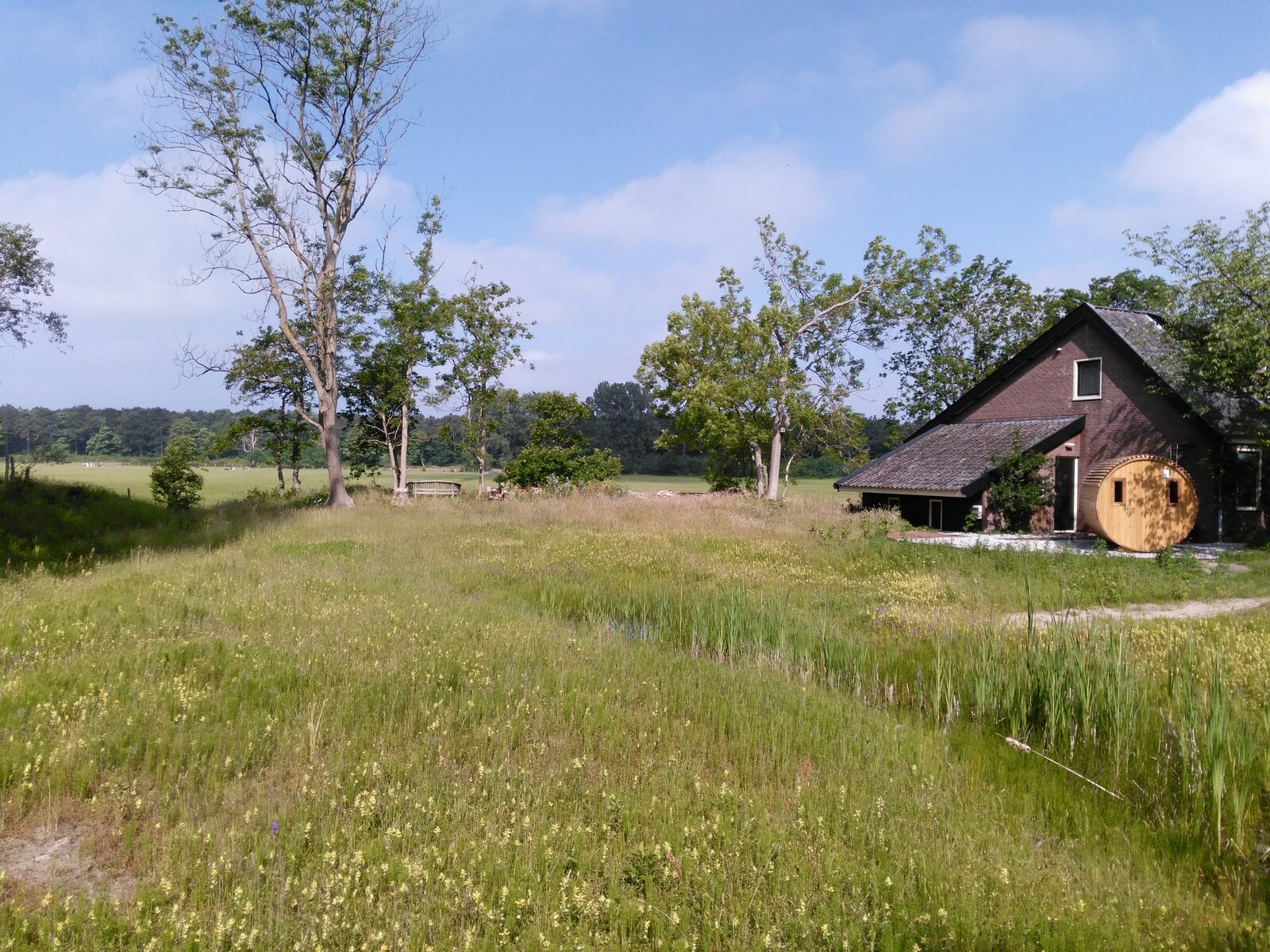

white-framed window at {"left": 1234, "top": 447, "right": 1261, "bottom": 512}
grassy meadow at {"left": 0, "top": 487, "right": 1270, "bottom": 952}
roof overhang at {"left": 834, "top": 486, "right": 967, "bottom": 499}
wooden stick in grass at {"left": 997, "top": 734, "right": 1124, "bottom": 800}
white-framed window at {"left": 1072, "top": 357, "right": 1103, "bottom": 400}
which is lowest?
wooden stick in grass at {"left": 997, "top": 734, "right": 1124, "bottom": 800}

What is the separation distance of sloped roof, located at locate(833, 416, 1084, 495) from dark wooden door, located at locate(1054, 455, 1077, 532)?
0.94 metres

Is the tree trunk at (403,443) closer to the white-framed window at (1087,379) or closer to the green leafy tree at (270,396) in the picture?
the green leafy tree at (270,396)

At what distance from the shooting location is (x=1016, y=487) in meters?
23.1

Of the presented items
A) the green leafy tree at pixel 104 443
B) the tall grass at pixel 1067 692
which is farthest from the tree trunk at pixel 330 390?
the green leafy tree at pixel 104 443

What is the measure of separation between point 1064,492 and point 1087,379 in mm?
4050

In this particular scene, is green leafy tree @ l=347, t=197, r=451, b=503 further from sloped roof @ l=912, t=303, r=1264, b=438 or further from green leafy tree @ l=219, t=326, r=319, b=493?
sloped roof @ l=912, t=303, r=1264, b=438

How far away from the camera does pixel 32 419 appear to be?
88000 millimetres

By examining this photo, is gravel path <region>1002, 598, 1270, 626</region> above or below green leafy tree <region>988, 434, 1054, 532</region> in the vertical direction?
below

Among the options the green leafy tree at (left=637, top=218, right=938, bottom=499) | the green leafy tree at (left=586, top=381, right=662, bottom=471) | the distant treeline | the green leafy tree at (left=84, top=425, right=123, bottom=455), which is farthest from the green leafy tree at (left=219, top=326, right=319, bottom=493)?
the green leafy tree at (left=84, top=425, right=123, bottom=455)

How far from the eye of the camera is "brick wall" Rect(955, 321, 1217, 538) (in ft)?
73.6

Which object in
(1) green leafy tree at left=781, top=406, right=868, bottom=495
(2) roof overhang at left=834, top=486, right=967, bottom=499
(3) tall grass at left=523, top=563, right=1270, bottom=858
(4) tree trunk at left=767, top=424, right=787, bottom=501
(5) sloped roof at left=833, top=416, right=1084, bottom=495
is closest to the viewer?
(3) tall grass at left=523, top=563, right=1270, bottom=858

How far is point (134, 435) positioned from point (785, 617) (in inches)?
4418

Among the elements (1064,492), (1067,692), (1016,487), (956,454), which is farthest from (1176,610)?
(956,454)

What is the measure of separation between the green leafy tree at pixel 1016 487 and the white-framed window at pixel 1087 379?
3.17m
